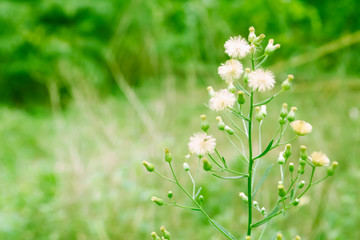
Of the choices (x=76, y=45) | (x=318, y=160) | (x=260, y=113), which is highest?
(x=76, y=45)

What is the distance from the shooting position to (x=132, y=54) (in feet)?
21.5

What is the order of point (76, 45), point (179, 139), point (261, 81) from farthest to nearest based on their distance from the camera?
point (76, 45) < point (179, 139) < point (261, 81)

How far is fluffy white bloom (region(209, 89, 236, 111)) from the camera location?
2.14 ft

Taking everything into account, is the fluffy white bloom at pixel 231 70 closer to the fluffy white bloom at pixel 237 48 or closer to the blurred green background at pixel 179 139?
the fluffy white bloom at pixel 237 48

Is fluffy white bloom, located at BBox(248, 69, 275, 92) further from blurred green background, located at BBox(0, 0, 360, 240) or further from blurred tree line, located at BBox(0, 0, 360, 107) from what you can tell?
blurred tree line, located at BBox(0, 0, 360, 107)

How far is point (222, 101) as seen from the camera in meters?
0.66

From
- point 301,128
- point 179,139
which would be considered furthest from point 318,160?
point 179,139

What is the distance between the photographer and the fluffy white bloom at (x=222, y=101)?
0.65 meters

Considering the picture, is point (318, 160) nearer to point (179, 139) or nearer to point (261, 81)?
point (261, 81)


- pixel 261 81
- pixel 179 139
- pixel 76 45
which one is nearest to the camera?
pixel 261 81

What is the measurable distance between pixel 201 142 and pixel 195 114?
3145 mm

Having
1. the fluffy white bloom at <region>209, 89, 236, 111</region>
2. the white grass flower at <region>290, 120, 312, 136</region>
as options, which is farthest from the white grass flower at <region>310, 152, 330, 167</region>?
the fluffy white bloom at <region>209, 89, 236, 111</region>

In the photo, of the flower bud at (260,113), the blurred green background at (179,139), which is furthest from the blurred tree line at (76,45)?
the flower bud at (260,113)

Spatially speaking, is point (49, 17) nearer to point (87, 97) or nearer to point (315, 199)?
point (87, 97)
